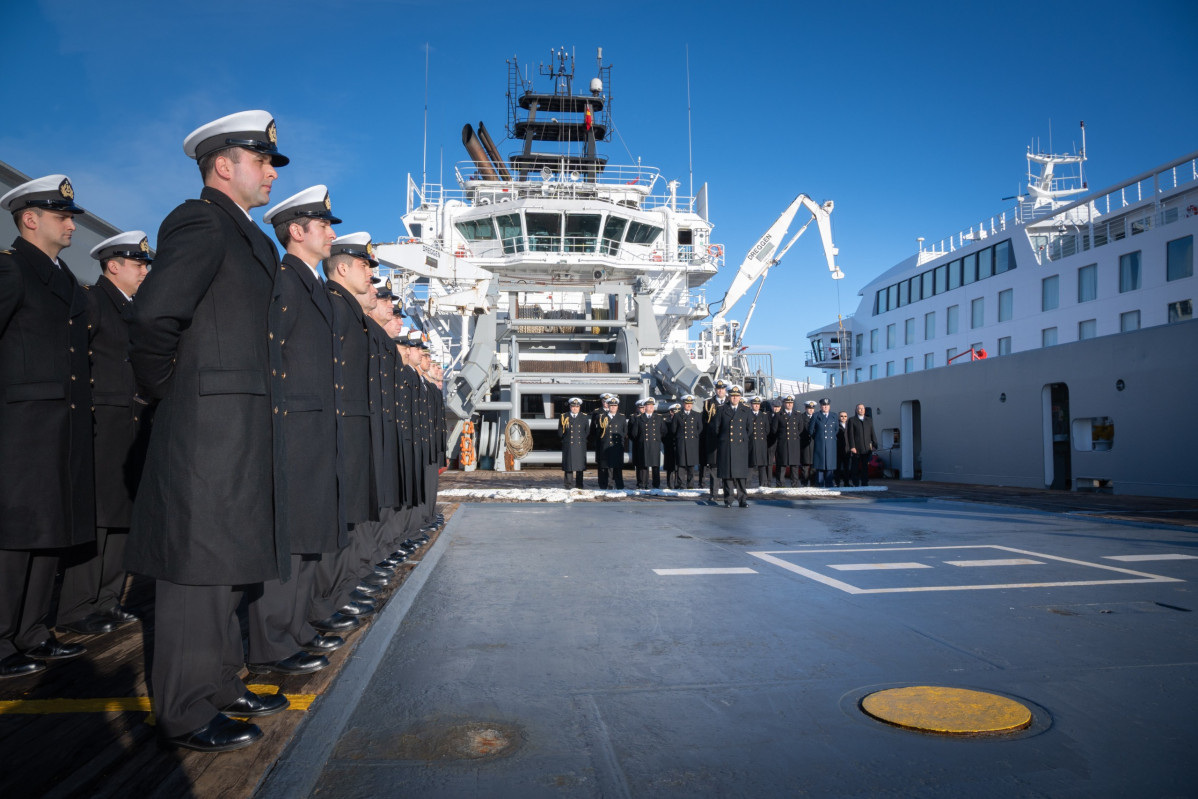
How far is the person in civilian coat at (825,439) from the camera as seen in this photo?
46.5 ft

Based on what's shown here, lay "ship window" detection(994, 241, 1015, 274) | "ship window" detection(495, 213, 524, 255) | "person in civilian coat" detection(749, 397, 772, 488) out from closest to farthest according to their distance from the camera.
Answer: "person in civilian coat" detection(749, 397, 772, 488), "ship window" detection(495, 213, 524, 255), "ship window" detection(994, 241, 1015, 274)

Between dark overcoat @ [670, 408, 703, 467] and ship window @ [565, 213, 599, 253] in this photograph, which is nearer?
dark overcoat @ [670, 408, 703, 467]

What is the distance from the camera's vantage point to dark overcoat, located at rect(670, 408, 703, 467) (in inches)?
555

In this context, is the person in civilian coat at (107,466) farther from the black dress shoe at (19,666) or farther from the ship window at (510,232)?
the ship window at (510,232)

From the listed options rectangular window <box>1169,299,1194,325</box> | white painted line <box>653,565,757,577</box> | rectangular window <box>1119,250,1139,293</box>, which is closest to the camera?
white painted line <box>653,565,757,577</box>

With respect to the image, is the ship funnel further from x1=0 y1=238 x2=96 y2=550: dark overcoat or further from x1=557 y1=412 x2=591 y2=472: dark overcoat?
x1=0 y1=238 x2=96 y2=550: dark overcoat

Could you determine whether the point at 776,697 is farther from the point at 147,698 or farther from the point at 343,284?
the point at 343,284

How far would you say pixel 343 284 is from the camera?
416 cm

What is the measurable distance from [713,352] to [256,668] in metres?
Answer: 20.2

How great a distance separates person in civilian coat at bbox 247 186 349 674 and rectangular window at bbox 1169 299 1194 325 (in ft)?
59.1

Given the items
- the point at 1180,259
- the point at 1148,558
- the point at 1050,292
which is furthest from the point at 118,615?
the point at 1050,292

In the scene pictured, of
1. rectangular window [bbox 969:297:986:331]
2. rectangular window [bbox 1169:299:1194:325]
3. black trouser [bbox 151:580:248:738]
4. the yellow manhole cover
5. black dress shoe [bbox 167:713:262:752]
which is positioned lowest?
the yellow manhole cover

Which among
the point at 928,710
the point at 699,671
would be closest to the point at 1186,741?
the point at 928,710

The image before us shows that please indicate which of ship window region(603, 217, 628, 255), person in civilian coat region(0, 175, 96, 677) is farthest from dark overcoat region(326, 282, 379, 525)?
ship window region(603, 217, 628, 255)
